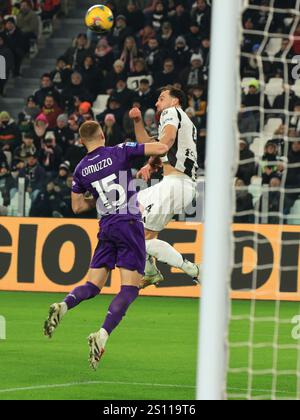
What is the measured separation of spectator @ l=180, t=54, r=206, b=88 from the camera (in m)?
18.7

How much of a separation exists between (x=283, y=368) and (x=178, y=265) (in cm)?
227

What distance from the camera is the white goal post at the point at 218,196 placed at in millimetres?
5492

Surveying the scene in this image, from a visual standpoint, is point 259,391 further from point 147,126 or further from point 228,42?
point 147,126

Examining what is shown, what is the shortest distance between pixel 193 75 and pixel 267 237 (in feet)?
16.5

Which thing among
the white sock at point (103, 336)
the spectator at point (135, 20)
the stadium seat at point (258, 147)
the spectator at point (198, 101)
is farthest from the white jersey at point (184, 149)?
the spectator at point (135, 20)

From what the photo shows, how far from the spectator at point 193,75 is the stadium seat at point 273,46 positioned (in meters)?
1.10

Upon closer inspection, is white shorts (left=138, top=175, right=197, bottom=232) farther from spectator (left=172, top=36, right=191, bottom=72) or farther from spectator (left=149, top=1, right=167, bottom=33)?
spectator (left=149, top=1, right=167, bottom=33)

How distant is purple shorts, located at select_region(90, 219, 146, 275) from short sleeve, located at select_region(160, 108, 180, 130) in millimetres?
1249

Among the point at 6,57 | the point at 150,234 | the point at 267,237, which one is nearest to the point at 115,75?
the point at 6,57

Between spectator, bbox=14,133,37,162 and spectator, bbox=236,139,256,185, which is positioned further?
spectator, bbox=14,133,37,162

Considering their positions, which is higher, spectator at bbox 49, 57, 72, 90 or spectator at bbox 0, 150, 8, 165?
spectator at bbox 49, 57, 72, 90

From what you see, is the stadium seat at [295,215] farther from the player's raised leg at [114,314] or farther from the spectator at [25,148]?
the player's raised leg at [114,314]

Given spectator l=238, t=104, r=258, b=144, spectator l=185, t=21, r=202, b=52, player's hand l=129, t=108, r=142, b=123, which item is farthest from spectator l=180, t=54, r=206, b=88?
player's hand l=129, t=108, r=142, b=123

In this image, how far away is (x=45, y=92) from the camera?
19.6m
